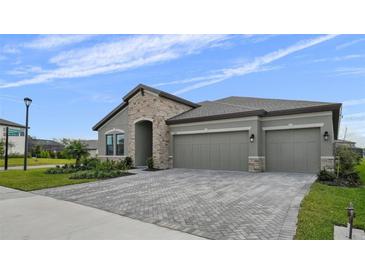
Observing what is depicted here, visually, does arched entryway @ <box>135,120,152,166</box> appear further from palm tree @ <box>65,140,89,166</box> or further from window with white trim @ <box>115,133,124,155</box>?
palm tree @ <box>65,140,89,166</box>

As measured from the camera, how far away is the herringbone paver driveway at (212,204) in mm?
4461

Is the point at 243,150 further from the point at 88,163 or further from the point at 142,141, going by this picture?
the point at 88,163

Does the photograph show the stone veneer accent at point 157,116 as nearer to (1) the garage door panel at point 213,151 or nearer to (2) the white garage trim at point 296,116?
(1) the garage door panel at point 213,151

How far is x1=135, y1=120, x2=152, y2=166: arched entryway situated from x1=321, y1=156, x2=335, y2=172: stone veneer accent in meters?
→ 12.2

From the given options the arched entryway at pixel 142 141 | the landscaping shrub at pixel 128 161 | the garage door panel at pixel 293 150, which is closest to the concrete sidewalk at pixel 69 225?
the garage door panel at pixel 293 150

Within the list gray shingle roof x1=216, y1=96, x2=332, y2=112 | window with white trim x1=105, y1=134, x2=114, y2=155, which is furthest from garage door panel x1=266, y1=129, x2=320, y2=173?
window with white trim x1=105, y1=134, x2=114, y2=155

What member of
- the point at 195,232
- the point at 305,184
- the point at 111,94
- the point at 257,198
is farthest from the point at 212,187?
the point at 111,94

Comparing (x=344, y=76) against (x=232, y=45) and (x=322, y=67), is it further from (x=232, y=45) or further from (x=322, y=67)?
(x=232, y=45)

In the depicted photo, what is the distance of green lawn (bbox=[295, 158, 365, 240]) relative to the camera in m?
4.29

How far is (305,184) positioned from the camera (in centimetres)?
909

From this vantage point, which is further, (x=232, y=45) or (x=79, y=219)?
(x=232, y=45)

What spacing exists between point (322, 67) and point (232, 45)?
261 inches

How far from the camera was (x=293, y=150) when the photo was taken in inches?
492

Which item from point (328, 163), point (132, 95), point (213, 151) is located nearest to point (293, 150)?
point (328, 163)
